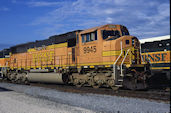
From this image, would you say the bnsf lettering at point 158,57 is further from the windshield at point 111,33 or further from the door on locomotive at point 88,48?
the door on locomotive at point 88,48

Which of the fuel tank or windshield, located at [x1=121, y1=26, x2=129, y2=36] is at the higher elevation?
windshield, located at [x1=121, y1=26, x2=129, y2=36]

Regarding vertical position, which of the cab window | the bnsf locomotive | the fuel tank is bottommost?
the fuel tank

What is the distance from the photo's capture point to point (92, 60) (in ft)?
35.4

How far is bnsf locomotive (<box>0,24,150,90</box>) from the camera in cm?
951

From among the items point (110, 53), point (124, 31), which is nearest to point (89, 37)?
point (110, 53)

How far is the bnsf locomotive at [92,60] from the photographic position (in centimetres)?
951

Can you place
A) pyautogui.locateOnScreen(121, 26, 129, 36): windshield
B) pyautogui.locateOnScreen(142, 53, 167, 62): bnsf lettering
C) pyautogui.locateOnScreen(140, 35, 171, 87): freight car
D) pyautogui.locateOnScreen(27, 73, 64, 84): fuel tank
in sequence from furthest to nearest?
pyautogui.locateOnScreen(27, 73, 64, 84): fuel tank → pyautogui.locateOnScreen(142, 53, 167, 62): bnsf lettering → pyautogui.locateOnScreen(140, 35, 171, 87): freight car → pyautogui.locateOnScreen(121, 26, 129, 36): windshield

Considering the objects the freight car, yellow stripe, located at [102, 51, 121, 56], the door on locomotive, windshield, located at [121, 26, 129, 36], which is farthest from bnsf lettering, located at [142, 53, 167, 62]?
the door on locomotive

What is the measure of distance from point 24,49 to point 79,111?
12.8 metres

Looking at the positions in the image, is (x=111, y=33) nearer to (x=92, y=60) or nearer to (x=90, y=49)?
(x=90, y=49)

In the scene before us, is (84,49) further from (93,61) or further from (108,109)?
(108,109)

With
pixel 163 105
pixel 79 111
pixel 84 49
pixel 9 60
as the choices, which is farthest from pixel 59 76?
pixel 9 60

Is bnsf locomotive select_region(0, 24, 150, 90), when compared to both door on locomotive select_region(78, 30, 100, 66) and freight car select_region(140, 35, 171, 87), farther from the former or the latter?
freight car select_region(140, 35, 171, 87)

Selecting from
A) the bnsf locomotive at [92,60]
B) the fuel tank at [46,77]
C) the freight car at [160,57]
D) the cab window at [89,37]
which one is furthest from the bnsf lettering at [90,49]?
the freight car at [160,57]
